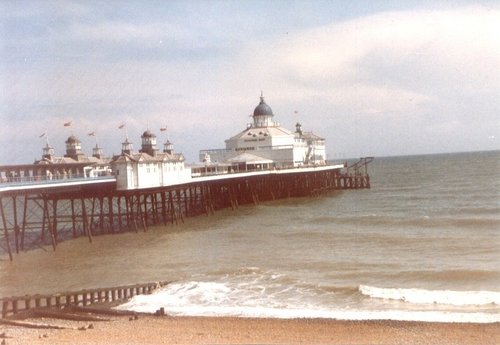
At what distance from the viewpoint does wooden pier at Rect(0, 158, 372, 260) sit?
3309cm

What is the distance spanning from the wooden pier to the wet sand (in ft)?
41.4

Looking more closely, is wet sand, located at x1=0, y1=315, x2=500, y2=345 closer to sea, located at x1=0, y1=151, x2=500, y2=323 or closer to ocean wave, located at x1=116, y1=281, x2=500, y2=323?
ocean wave, located at x1=116, y1=281, x2=500, y2=323

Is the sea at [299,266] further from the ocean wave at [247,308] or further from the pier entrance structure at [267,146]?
the pier entrance structure at [267,146]

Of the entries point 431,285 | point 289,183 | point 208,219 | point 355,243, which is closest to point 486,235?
point 355,243

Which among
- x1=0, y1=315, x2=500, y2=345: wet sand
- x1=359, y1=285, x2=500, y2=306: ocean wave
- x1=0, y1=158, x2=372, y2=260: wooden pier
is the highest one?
x1=0, y1=158, x2=372, y2=260: wooden pier

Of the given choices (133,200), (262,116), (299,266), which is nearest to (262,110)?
(262,116)

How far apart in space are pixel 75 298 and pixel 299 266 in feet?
32.1

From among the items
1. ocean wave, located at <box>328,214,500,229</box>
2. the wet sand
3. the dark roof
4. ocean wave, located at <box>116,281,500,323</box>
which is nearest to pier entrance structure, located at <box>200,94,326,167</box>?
the dark roof

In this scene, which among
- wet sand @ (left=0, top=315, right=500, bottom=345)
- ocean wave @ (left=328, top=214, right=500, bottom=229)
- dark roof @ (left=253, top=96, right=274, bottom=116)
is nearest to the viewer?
wet sand @ (left=0, top=315, right=500, bottom=345)

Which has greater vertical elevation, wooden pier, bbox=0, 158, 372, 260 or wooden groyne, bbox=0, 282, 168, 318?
wooden pier, bbox=0, 158, 372, 260

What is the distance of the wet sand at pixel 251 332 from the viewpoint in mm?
14672

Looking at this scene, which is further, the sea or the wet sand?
the sea

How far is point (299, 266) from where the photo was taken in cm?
2567

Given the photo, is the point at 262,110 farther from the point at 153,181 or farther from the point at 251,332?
the point at 251,332
